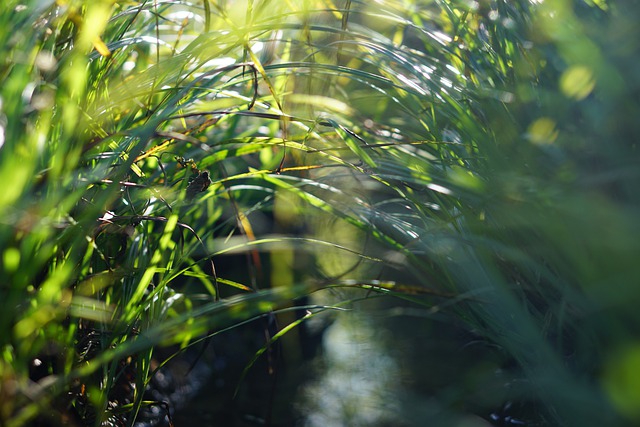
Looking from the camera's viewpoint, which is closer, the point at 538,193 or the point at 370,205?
the point at 538,193

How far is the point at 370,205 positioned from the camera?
1121 mm

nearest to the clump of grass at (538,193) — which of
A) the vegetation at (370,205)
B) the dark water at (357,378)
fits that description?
the vegetation at (370,205)

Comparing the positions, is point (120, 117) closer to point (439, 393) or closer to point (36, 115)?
point (36, 115)

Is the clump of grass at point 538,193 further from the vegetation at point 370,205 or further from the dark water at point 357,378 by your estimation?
the dark water at point 357,378

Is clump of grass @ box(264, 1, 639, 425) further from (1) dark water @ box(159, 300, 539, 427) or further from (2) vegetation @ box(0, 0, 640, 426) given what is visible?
(1) dark water @ box(159, 300, 539, 427)

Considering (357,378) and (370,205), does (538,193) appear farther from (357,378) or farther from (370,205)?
(357,378)

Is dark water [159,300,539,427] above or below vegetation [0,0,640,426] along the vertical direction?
below

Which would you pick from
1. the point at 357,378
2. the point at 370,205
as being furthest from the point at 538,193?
the point at 357,378

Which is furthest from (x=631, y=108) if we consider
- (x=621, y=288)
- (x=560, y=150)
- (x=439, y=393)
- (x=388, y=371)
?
(x=388, y=371)

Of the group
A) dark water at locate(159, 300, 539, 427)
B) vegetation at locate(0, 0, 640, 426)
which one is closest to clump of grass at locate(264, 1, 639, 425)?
vegetation at locate(0, 0, 640, 426)

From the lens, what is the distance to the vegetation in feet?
2.40

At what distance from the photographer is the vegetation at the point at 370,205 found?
0.73 meters

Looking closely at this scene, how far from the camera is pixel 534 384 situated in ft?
2.68

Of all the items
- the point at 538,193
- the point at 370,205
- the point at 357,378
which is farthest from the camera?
the point at 357,378
